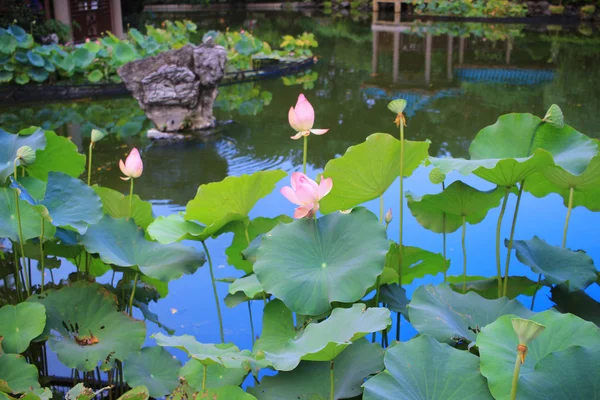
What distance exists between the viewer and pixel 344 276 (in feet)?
4.05

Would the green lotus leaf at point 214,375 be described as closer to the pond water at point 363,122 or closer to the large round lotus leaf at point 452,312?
the large round lotus leaf at point 452,312

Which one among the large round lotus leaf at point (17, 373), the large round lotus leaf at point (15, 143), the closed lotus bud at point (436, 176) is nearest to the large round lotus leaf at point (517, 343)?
the closed lotus bud at point (436, 176)

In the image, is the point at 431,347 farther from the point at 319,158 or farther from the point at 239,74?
the point at 239,74

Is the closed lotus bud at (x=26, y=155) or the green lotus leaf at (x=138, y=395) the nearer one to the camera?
the green lotus leaf at (x=138, y=395)

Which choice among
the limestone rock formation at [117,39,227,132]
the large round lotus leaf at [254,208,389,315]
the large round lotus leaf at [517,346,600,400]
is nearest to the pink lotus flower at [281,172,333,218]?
the large round lotus leaf at [254,208,389,315]

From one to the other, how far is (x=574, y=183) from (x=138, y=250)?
1100 millimetres

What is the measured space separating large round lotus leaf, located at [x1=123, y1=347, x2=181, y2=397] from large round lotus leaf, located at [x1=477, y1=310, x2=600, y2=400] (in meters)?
0.76

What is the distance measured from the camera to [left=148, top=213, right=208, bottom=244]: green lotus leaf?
155 cm

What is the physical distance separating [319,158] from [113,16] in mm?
8490

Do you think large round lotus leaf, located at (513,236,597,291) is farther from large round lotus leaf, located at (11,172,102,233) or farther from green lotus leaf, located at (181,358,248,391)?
large round lotus leaf, located at (11,172,102,233)

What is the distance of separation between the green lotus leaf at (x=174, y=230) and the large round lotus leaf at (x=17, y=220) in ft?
0.80

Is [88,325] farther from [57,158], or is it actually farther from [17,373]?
[57,158]

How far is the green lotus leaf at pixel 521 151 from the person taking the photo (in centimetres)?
125

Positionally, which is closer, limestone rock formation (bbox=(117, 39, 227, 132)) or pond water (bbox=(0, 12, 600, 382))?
pond water (bbox=(0, 12, 600, 382))
